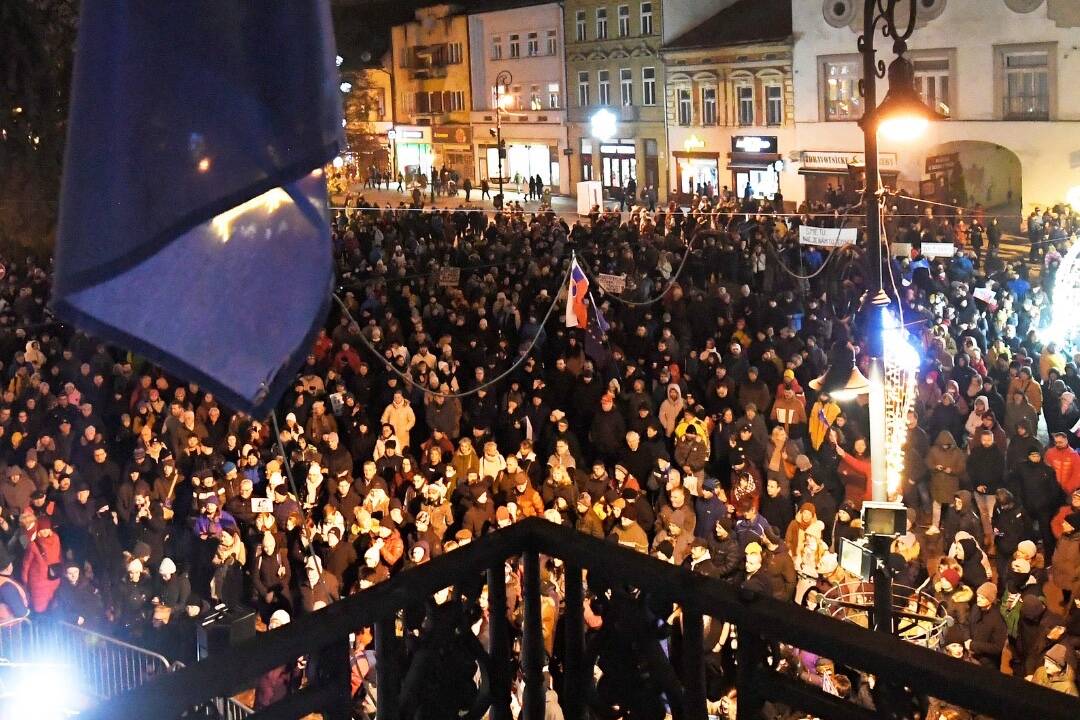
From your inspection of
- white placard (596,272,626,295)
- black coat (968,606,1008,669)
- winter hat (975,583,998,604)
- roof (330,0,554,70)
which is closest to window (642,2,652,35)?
roof (330,0,554,70)

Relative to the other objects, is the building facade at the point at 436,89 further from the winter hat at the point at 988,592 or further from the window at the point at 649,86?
the winter hat at the point at 988,592

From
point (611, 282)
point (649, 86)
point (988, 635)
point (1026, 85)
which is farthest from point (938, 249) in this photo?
point (649, 86)

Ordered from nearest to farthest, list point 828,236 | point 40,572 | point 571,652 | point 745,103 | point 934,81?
point 571,652 < point 40,572 < point 828,236 < point 934,81 < point 745,103

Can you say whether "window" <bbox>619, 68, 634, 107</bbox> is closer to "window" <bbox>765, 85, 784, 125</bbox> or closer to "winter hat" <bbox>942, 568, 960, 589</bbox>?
"window" <bbox>765, 85, 784, 125</bbox>

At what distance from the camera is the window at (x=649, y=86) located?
150ft

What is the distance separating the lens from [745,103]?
41.4m

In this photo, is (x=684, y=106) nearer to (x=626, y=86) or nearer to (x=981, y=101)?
(x=626, y=86)

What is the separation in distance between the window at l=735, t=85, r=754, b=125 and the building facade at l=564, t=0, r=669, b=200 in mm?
4344

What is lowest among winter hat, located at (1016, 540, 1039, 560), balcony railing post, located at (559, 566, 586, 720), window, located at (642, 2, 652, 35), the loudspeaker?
winter hat, located at (1016, 540, 1039, 560)

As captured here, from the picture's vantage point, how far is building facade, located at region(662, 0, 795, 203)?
40000 millimetres

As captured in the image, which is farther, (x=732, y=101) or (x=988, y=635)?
(x=732, y=101)

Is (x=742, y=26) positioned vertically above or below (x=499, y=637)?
above

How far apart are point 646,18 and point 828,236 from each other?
28419 millimetres

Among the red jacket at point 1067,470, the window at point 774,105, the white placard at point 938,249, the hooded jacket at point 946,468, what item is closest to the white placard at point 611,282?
the white placard at point 938,249
